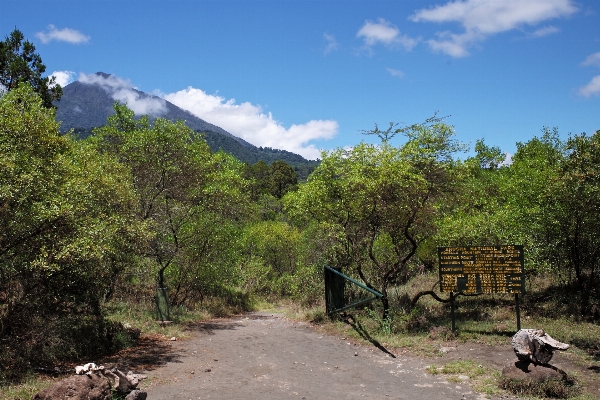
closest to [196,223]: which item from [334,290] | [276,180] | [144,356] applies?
[334,290]

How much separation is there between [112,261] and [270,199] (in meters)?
34.5

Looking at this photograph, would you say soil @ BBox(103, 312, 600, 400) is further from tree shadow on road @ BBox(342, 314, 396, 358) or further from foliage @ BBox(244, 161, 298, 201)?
foliage @ BBox(244, 161, 298, 201)

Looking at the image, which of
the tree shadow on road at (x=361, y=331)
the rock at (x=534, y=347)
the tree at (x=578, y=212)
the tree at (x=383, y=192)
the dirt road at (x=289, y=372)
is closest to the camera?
the dirt road at (x=289, y=372)

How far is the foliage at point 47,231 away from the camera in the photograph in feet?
27.0

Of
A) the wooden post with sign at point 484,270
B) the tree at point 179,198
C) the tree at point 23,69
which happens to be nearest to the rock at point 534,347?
the wooden post with sign at point 484,270

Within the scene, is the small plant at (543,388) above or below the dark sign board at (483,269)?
below

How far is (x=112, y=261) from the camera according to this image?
11.6 m

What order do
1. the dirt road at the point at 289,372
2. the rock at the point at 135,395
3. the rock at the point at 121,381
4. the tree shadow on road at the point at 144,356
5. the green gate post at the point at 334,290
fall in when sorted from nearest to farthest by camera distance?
the rock at the point at 135,395 → the rock at the point at 121,381 → the dirt road at the point at 289,372 → the tree shadow on road at the point at 144,356 → the green gate post at the point at 334,290

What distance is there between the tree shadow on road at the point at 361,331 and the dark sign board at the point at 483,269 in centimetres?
218

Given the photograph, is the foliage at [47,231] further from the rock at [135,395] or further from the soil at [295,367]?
the rock at [135,395]

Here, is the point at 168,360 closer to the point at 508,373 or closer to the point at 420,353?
the point at 420,353

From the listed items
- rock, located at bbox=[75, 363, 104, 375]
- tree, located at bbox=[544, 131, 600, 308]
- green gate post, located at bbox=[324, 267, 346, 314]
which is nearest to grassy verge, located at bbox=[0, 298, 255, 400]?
rock, located at bbox=[75, 363, 104, 375]

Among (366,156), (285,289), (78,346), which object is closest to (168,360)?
(78,346)

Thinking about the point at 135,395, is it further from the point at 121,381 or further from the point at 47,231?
the point at 47,231
